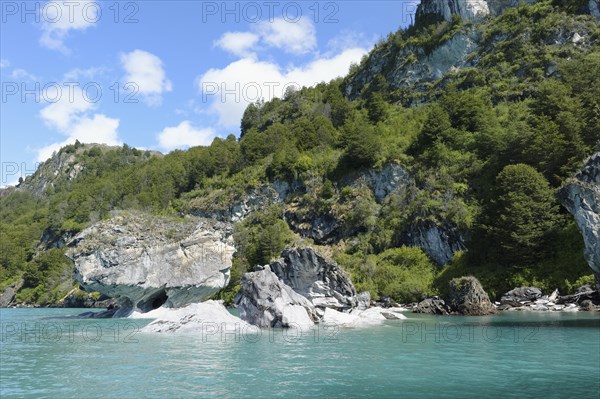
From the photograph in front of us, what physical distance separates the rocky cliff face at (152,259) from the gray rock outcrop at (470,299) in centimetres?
2540

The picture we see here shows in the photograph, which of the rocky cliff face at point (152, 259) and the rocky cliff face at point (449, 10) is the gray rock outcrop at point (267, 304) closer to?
the rocky cliff face at point (152, 259)

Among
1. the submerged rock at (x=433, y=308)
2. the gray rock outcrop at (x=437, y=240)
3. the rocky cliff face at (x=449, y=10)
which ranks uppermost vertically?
the rocky cliff face at (x=449, y=10)

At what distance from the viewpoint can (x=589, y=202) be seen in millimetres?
29469

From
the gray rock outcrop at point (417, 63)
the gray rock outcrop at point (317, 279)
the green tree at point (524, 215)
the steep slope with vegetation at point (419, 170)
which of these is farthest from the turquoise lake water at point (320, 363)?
the gray rock outcrop at point (417, 63)

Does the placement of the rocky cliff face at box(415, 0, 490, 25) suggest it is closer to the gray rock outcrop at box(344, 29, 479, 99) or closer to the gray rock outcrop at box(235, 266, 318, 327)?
the gray rock outcrop at box(344, 29, 479, 99)

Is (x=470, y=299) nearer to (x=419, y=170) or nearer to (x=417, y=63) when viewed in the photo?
(x=419, y=170)

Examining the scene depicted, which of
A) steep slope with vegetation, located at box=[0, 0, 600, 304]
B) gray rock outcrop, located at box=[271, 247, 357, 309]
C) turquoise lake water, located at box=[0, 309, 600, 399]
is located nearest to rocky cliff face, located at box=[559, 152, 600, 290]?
turquoise lake water, located at box=[0, 309, 600, 399]

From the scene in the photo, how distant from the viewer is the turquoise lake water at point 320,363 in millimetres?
14039

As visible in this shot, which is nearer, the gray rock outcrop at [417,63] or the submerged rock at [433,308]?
the submerged rock at [433,308]

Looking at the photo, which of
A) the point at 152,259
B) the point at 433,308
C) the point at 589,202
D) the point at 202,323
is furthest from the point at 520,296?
the point at 152,259

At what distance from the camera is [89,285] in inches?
1939

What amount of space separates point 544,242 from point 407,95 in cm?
5640

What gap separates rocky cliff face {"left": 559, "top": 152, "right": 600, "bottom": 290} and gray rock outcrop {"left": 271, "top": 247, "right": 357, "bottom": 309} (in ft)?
62.1

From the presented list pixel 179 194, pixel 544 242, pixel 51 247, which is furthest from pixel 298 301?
pixel 51 247
